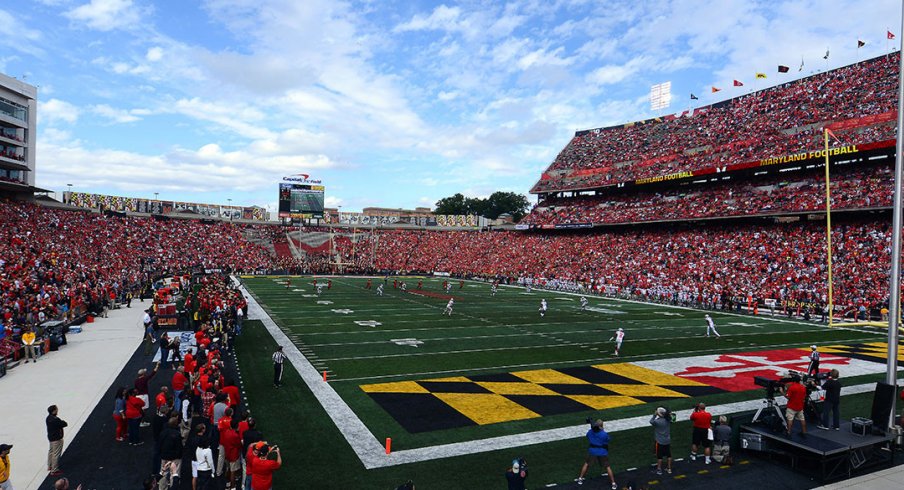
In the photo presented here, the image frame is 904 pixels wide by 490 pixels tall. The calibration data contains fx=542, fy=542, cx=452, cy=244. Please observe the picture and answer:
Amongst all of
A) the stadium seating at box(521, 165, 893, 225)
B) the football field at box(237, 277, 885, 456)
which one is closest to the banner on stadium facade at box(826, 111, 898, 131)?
the stadium seating at box(521, 165, 893, 225)

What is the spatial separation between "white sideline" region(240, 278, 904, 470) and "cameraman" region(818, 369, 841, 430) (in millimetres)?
2523

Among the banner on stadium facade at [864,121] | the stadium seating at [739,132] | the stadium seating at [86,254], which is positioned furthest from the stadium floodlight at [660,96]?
the stadium seating at [86,254]

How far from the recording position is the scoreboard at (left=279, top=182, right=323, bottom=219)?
69.5 m

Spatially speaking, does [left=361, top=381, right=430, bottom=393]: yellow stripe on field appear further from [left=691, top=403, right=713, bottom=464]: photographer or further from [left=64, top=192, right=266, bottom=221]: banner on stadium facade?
[left=64, top=192, right=266, bottom=221]: banner on stadium facade

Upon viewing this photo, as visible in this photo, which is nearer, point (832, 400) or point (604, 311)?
point (832, 400)

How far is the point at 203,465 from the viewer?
828 cm

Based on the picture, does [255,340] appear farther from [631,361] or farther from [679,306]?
[679,306]

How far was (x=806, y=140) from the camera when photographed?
44.3 m

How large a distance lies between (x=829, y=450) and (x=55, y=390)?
18053mm

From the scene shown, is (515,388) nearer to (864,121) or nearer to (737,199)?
(737,199)

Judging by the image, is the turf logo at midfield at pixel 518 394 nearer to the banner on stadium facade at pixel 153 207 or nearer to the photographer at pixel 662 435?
the photographer at pixel 662 435

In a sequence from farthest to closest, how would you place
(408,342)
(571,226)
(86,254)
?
1. (571,226)
2. (86,254)
3. (408,342)

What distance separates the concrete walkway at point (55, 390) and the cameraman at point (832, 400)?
14.7 metres

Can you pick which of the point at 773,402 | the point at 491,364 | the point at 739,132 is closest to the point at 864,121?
the point at 739,132
